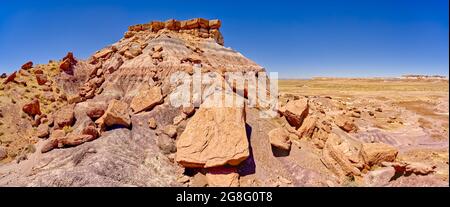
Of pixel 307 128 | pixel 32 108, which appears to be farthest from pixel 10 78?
pixel 307 128

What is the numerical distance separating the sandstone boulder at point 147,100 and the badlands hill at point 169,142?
53mm

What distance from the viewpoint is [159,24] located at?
25344 millimetres

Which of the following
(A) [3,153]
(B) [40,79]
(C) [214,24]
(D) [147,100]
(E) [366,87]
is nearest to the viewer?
(A) [3,153]

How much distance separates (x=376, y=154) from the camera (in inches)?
441

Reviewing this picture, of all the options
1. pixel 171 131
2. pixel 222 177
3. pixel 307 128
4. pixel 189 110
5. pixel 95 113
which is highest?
pixel 189 110

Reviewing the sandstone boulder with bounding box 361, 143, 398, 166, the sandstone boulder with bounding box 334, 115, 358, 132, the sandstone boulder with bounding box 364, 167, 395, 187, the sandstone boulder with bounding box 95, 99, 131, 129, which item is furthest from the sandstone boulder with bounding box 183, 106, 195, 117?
the sandstone boulder with bounding box 334, 115, 358, 132

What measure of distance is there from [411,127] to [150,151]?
2106 centimetres

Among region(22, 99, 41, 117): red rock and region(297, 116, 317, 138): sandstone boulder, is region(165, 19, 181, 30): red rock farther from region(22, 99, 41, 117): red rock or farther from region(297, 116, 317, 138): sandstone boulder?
region(297, 116, 317, 138): sandstone boulder

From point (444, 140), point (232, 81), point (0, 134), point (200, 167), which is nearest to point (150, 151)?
point (200, 167)

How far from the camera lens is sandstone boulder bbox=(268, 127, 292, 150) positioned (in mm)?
11617

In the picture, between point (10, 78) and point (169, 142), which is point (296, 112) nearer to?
point (169, 142)

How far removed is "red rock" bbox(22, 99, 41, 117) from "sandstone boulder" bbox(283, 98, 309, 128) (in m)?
13.5

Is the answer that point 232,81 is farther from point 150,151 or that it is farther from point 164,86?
point 150,151

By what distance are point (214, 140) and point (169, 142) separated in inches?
91.7
